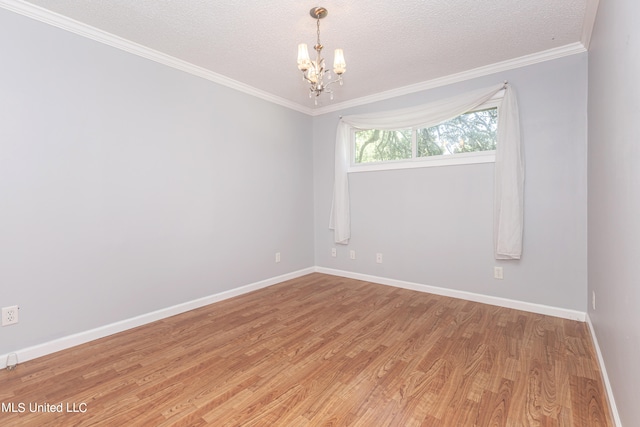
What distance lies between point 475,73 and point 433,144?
2.69 feet

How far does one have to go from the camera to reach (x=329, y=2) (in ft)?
6.82

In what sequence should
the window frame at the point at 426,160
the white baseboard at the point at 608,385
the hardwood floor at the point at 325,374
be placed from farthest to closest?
the window frame at the point at 426,160 < the hardwood floor at the point at 325,374 < the white baseboard at the point at 608,385

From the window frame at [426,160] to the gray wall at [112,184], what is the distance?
1.28 m

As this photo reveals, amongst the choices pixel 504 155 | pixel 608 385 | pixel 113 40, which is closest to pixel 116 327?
pixel 113 40

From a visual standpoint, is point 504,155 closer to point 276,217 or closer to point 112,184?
point 276,217

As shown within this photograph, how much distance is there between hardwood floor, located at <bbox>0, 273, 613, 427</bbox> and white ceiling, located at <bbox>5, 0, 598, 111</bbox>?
2.45 m

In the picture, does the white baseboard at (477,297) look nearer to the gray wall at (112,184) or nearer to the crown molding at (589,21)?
the gray wall at (112,184)

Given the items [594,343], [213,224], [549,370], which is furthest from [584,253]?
[213,224]

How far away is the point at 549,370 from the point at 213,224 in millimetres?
3086

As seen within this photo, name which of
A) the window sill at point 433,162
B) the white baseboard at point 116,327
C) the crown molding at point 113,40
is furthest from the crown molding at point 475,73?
the white baseboard at point 116,327

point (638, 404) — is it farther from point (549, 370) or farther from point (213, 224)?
point (213, 224)

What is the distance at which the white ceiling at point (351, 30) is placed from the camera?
2131 millimetres

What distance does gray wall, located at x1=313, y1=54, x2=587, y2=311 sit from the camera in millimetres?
2734

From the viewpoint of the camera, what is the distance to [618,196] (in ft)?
4.83
